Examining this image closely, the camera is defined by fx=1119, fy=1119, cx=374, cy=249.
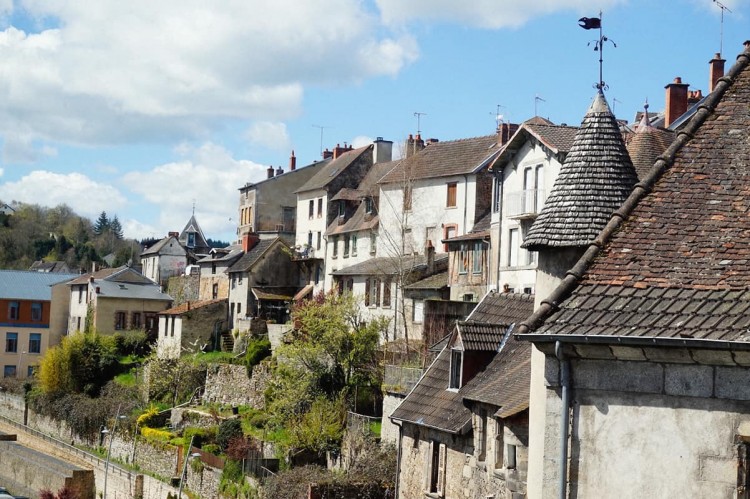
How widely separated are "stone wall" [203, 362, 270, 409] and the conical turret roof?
40366 millimetres

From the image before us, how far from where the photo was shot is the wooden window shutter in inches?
951

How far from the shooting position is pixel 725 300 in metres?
10.3

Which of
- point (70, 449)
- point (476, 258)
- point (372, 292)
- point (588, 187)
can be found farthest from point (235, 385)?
point (588, 187)

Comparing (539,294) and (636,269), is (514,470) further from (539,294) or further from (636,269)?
(636,269)

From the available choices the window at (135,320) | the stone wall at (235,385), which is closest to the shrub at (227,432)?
the stone wall at (235,385)

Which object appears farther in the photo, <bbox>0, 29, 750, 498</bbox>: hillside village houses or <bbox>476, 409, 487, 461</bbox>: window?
<bbox>476, 409, 487, 461</bbox>: window

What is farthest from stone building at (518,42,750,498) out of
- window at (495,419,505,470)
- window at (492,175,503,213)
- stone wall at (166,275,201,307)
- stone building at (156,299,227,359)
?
stone wall at (166,275,201,307)

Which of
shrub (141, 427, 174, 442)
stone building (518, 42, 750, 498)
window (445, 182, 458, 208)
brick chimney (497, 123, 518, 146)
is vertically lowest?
shrub (141, 427, 174, 442)

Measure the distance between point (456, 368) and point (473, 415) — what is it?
2086mm

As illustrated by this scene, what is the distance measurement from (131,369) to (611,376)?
61921 mm

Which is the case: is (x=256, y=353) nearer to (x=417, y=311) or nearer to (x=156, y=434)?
(x=156, y=434)

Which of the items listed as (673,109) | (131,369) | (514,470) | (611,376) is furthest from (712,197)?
(131,369)

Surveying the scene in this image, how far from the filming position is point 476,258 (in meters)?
48.4

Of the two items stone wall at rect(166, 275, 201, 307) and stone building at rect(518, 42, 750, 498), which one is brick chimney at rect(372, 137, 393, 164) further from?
stone building at rect(518, 42, 750, 498)
